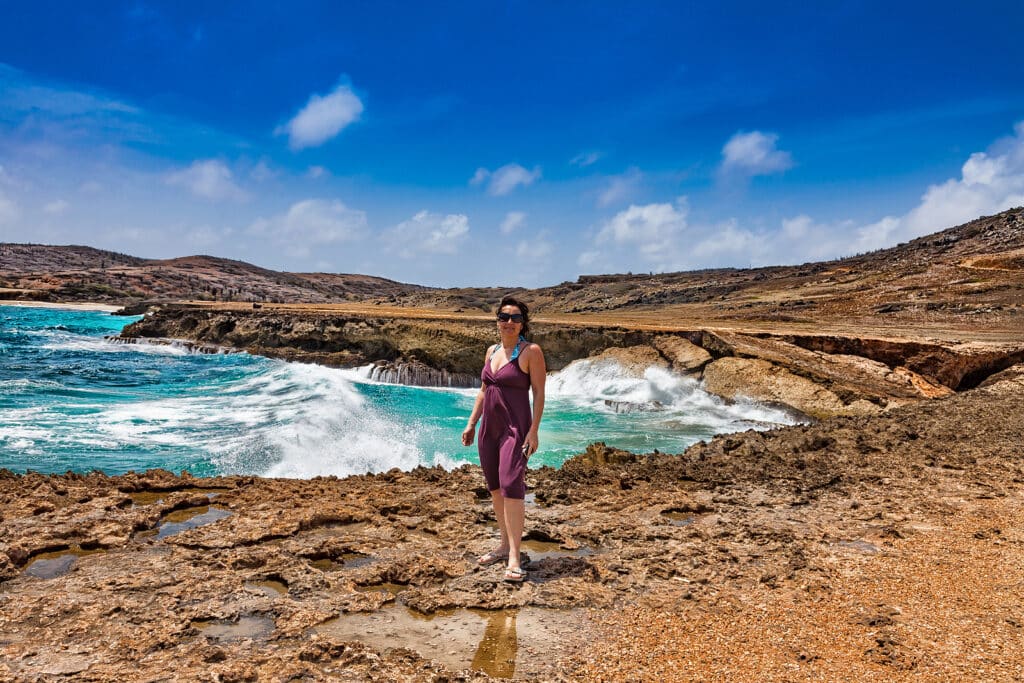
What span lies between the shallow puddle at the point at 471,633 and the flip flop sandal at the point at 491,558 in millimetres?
636

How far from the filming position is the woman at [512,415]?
4.20 meters

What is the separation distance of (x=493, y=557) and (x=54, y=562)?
10.7 feet

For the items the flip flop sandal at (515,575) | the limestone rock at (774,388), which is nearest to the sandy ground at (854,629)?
the flip flop sandal at (515,575)

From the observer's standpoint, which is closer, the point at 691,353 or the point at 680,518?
the point at 680,518

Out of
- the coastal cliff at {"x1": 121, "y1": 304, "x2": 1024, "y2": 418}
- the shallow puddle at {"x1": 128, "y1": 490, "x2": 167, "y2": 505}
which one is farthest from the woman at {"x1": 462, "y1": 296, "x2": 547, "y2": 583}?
the coastal cliff at {"x1": 121, "y1": 304, "x2": 1024, "y2": 418}

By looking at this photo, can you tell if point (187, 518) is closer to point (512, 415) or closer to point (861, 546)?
point (512, 415)

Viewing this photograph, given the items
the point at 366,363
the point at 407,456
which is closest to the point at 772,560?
the point at 407,456

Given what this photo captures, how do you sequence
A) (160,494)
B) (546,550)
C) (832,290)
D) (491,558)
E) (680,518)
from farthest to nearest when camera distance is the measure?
1. (832,290)
2. (160,494)
3. (680,518)
4. (546,550)
5. (491,558)

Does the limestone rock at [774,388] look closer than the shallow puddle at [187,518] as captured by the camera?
No

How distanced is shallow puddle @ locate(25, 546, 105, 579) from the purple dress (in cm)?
313

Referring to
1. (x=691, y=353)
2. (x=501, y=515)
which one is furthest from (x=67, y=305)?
(x=501, y=515)

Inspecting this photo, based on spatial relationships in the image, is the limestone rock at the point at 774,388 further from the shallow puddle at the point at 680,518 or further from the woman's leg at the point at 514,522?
the woman's leg at the point at 514,522

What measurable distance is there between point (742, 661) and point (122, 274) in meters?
117

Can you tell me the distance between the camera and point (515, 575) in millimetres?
4098
